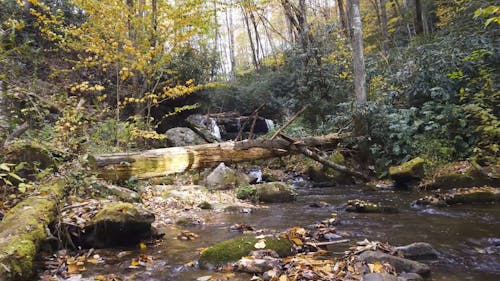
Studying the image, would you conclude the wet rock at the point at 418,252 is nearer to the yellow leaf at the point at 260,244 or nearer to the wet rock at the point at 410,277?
the wet rock at the point at 410,277

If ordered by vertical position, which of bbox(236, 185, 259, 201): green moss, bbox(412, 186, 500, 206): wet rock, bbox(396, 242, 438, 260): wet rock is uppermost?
bbox(236, 185, 259, 201): green moss

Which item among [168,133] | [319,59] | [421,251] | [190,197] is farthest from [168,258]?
[319,59]

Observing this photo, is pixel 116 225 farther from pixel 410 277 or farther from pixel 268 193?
pixel 268 193

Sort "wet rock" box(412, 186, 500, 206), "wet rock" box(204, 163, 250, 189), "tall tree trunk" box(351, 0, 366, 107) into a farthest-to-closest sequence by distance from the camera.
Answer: "tall tree trunk" box(351, 0, 366, 107) → "wet rock" box(204, 163, 250, 189) → "wet rock" box(412, 186, 500, 206)

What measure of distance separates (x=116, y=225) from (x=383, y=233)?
3635 mm

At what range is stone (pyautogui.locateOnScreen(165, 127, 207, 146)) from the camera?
543 inches

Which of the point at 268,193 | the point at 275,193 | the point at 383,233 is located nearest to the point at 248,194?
the point at 268,193

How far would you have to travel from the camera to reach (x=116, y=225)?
14.8ft

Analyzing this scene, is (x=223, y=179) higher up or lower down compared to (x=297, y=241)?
higher up

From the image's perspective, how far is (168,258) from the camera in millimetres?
4195

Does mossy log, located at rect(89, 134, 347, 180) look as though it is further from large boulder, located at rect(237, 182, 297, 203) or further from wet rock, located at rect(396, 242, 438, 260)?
wet rock, located at rect(396, 242, 438, 260)

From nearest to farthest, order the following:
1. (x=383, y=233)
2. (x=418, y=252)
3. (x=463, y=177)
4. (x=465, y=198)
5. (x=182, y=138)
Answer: (x=418, y=252) < (x=383, y=233) < (x=465, y=198) < (x=463, y=177) < (x=182, y=138)

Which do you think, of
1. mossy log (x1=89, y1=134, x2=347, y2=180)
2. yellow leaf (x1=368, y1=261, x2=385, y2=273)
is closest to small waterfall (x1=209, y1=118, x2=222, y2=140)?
mossy log (x1=89, y1=134, x2=347, y2=180)

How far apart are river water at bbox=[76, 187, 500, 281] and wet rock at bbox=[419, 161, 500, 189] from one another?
25.4 inches
